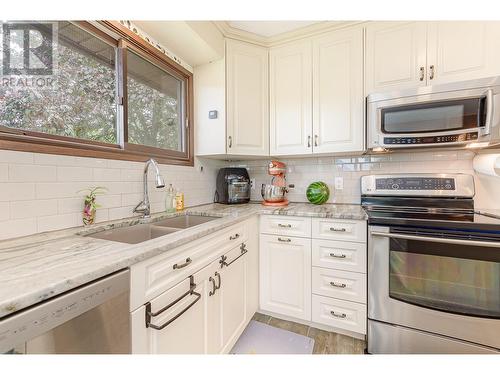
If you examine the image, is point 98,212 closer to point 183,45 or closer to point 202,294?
point 202,294

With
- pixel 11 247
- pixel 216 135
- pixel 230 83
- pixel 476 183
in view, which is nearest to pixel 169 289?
pixel 11 247

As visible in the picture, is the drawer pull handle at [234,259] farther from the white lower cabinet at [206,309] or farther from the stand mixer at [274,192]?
the stand mixer at [274,192]

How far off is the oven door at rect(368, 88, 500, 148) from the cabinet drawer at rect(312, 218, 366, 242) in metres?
0.62

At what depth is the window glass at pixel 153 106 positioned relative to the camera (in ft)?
4.90

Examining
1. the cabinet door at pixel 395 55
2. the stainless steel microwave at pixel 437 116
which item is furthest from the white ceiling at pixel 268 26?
the stainless steel microwave at pixel 437 116

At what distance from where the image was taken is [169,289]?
866mm

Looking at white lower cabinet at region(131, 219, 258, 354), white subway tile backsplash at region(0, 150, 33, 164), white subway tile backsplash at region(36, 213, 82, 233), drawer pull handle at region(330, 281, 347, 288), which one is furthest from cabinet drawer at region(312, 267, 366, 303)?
white subway tile backsplash at region(0, 150, 33, 164)

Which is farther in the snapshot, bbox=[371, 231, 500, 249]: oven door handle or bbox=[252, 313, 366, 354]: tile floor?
bbox=[252, 313, 366, 354]: tile floor

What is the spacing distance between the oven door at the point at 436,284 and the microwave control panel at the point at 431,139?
0.66 metres

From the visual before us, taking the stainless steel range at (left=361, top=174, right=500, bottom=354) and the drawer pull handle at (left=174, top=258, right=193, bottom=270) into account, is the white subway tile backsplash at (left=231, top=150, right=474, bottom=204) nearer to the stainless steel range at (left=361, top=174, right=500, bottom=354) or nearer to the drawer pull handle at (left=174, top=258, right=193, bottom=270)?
the stainless steel range at (left=361, top=174, right=500, bottom=354)

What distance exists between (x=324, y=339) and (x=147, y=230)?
1406 millimetres

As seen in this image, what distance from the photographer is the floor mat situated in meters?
1.41

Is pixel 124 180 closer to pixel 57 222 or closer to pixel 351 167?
pixel 57 222
